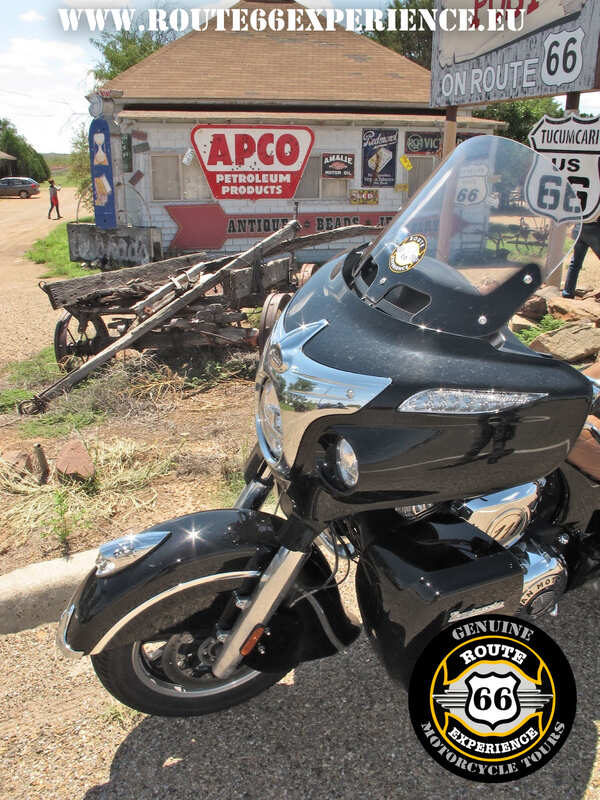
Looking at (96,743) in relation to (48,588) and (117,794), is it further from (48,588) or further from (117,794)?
(48,588)

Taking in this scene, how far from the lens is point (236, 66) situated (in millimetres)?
18281

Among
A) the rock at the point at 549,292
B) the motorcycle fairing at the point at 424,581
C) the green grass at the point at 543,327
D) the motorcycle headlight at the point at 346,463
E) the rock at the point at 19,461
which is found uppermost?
the motorcycle headlight at the point at 346,463

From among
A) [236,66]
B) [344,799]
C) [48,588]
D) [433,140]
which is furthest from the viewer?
[236,66]

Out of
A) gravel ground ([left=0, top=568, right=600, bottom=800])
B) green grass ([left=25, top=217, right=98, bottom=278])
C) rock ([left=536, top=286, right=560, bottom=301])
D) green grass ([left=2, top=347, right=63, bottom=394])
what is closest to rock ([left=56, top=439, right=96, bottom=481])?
gravel ground ([left=0, top=568, right=600, bottom=800])

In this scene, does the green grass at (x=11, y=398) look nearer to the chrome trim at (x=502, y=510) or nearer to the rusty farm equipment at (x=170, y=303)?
the rusty farm equipment at (x=170, y=303)

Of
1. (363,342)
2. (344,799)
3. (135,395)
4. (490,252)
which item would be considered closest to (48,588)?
(344,799)

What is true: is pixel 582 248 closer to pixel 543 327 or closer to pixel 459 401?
pixel 543 327

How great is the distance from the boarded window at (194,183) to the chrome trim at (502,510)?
14.9 meters

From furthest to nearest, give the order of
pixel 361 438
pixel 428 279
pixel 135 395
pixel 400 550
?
pixel 135 395 < pixel 400 550 < pixel 428 279 < pixel 361 438

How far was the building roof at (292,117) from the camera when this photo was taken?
1527 centimetres

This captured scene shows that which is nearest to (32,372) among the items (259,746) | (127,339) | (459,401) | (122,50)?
(127,339)

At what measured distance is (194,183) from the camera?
15977 millimetres

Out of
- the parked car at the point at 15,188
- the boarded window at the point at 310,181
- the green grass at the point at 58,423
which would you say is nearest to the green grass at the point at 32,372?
the green grass at the point at 58,423

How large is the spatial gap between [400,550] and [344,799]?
0.92 metres
